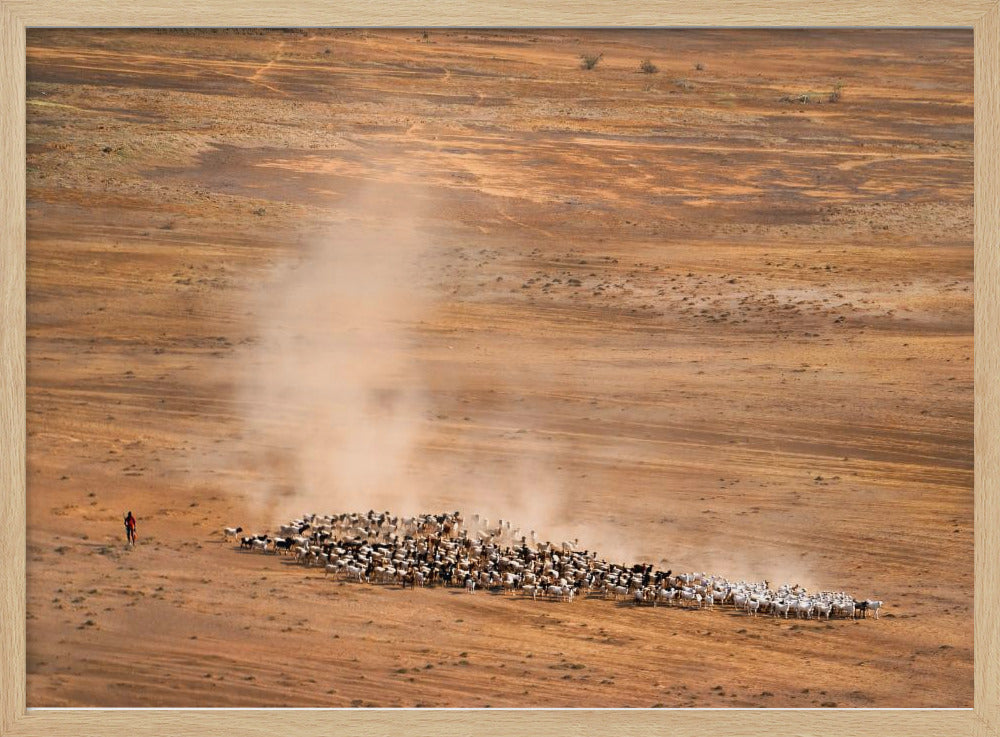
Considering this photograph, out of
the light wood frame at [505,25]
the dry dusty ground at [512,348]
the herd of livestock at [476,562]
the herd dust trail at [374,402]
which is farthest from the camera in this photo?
the herd dust trail at [374,402]

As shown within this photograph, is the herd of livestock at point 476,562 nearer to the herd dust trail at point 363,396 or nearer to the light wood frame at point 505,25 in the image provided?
the herd dust trail at point 363,396

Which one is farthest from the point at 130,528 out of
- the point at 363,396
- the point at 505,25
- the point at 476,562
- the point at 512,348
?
the point at 505,25

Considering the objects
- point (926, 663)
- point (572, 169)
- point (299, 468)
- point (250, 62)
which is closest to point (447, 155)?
point (572, 169)

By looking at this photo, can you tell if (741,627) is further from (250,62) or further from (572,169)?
(250,62)

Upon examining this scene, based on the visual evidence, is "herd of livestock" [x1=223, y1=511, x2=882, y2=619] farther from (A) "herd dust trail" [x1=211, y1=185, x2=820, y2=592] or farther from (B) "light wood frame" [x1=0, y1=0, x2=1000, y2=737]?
(B) "light wood frame" [x1=0, y1=0, x2=1000, y2=737]

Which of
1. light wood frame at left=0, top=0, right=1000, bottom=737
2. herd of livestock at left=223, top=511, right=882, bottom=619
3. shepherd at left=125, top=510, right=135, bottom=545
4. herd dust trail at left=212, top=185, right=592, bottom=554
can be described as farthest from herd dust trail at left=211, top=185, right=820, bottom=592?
light wood frame at left=0, top=0, right=1000, bottom=737

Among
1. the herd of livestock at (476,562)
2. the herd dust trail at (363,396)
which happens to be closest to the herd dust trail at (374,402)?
the herd dust trail at (363,396)
